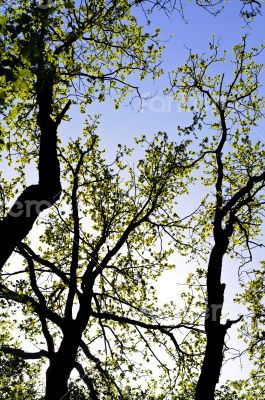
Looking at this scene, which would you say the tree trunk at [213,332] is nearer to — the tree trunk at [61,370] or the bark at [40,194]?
the tree trunk at [61,370]

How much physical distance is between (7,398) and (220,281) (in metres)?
17.5

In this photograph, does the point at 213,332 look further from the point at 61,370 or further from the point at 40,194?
the point at 40,194

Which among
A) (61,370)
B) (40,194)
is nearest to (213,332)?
(61,370)

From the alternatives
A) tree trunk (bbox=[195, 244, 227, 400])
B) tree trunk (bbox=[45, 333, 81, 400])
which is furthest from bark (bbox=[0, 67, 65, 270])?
tree trunk (bbox=[45, 333, 81, 400])

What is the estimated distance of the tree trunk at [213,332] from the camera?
9627 millimetres

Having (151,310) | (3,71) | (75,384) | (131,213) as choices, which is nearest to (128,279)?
(151,310)

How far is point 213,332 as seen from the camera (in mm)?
10477

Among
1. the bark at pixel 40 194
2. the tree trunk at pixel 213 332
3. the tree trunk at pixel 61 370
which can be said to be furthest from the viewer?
the tree trunk at pixel 61 370

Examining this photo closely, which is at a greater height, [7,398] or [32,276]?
[32,276]

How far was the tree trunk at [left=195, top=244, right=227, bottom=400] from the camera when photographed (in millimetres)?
9627

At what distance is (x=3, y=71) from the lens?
242 inches

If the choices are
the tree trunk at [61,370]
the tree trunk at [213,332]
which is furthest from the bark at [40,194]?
the tree trunk at [61,370]

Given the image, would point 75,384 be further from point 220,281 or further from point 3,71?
point 3,71

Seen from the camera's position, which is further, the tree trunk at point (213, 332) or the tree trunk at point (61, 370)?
the tree trunk at point (61, 370)
